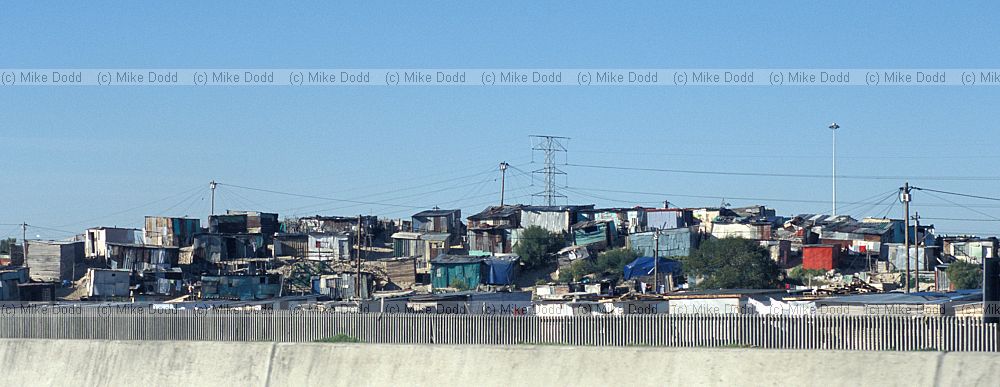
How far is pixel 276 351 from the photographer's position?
1786 centimetres

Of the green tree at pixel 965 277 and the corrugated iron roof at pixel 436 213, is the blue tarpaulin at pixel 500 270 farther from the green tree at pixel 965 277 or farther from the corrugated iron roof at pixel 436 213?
the green tree at pixel 965 277

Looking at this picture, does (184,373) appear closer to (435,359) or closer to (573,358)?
(435,359)

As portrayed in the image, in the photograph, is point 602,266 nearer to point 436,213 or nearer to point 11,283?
point 436,213

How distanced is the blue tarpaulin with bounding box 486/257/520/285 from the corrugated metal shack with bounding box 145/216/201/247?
67.9 ft

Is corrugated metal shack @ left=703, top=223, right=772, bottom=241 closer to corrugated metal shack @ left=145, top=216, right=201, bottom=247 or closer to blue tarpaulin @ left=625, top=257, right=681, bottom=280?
blue tarpaulin @ left=625, top=257, right=681, bottom=280

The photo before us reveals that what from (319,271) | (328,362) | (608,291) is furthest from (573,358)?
(319,271)

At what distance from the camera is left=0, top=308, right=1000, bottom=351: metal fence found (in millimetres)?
20031

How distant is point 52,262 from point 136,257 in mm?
4651

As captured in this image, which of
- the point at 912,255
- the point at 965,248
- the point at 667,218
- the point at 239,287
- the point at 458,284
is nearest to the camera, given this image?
the point at 239,287

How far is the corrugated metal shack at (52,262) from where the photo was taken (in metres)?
64.9

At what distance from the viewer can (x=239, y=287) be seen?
58.6m

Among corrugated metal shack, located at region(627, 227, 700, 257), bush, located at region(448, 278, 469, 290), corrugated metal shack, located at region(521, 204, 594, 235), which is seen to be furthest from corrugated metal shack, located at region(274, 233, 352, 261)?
corrugated metal shack, located at region(627, 227, 700, 257)

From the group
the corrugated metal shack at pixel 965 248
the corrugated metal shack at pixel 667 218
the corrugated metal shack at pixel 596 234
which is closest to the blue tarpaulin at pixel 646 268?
the corrugated metal shack at pixel 596 234

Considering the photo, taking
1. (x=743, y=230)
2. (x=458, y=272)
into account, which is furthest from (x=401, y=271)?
(x=743, y=230)
